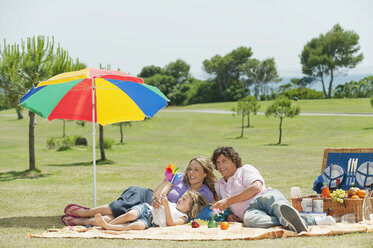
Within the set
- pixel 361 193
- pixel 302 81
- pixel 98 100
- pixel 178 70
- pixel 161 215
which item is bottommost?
pixel 161 215

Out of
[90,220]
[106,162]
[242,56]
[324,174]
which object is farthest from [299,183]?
[242,56]

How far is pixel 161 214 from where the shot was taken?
20.6ft

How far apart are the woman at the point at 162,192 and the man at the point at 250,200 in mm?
151

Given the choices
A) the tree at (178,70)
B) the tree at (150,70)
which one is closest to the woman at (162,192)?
the tree at (178,70)

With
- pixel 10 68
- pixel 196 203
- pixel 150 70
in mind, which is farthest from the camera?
pixel 150 70

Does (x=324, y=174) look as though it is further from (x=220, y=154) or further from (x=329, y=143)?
(x=329, y=143)

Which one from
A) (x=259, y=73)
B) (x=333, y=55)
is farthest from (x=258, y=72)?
(x=333, y=55)

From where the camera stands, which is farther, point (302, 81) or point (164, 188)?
point (302, 81)

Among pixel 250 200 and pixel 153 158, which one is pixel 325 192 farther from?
pixel 153 158

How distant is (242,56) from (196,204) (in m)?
79.6

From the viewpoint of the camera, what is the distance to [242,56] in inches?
3319

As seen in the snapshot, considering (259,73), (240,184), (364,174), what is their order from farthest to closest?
(259,73) < (364,174) < (240,184)

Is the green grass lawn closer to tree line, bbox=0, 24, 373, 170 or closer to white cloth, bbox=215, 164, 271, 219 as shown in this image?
white cloth, bbox=215, 164, 271, 219

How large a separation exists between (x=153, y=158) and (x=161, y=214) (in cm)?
1826
